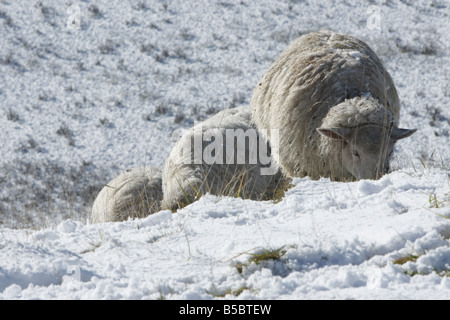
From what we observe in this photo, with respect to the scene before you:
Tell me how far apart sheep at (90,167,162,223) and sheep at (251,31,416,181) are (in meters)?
1.94

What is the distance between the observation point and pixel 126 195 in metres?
7.14

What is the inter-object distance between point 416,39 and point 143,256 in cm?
1872

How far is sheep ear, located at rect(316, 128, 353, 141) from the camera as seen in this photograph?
14.8ft

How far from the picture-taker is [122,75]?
17.5m

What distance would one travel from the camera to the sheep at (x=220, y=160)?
19.2 feet

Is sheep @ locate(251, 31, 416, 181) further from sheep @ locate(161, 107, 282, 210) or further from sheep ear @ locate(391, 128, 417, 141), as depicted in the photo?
sheep @ locate(161, 107, 282, 210)

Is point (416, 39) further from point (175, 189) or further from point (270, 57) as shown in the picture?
point (175, 189)

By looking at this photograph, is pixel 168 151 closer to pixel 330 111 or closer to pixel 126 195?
pixel 126 195

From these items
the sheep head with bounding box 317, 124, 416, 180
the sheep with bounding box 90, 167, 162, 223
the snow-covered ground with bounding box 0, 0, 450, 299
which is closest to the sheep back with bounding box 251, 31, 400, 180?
the sheep head with bounding box 317, 124, 416, 180

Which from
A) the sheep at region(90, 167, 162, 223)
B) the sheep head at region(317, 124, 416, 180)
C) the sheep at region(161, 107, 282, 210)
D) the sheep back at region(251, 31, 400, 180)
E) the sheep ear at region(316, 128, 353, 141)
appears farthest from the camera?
the sheep at region(90, 167, 162, 223)

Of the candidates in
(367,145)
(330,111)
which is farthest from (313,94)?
(367,145)

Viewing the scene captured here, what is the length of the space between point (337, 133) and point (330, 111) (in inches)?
17.3

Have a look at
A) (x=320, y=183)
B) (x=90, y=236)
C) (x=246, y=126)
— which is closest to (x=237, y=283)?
(x=90, y=236)

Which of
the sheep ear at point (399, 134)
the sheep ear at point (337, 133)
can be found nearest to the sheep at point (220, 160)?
the sheep ear at point (337, 133)
